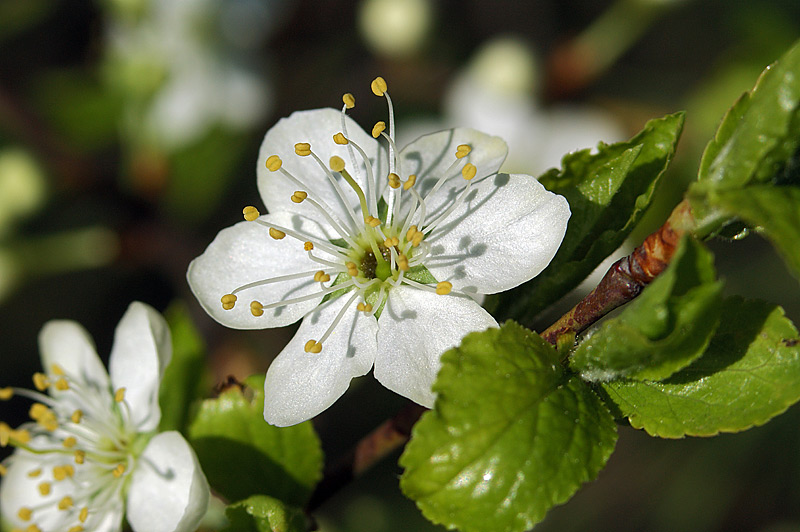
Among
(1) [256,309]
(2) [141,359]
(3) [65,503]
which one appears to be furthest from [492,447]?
(3) [65,503]

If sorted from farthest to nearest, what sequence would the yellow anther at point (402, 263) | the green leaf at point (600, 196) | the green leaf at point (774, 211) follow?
the yellow anther at point (402, 263)
the green leaf at point (600, 196)
the green leaf at point (774, 211)

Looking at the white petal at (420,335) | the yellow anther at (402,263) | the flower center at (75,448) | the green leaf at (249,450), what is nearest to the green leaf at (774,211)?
the white petal at (420,335)

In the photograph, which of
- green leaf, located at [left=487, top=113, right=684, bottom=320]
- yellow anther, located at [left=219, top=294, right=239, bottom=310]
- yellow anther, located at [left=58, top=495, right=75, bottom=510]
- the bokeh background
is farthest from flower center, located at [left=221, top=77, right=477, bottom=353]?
the bokeh background

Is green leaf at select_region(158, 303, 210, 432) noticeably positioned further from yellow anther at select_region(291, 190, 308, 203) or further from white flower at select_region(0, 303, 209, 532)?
yellow anther at select_region(291, 190, 308, 203)

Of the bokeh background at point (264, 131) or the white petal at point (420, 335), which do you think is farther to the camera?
the bokeh background at point (264, 131)

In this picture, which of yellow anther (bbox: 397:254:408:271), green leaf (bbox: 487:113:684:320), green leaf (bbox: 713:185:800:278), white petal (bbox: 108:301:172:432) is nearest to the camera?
green leaf (bbox: 713:185:800:278)

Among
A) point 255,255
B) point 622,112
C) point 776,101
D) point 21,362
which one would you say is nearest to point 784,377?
point 776,101

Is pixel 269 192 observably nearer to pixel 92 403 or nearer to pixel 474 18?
pixel 92 403

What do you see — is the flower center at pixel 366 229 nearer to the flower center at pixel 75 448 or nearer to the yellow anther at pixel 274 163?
the yellow anther at pixel 274 163
